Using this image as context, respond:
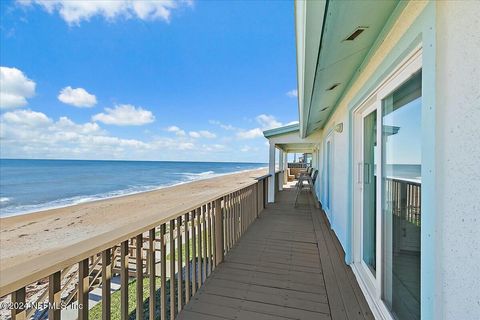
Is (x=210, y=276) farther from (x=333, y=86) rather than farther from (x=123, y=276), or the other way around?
(x=333, y=86)

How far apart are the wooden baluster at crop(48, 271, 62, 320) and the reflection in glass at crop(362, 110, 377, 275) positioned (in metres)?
2.50

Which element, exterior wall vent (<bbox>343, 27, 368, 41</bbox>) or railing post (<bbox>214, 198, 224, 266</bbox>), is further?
railing post (<bbox>214, 198, 224, 266</bbox>)

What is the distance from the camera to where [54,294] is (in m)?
0.92

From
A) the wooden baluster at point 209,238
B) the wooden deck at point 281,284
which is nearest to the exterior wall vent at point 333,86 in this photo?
the wooden baluster at point 209,238

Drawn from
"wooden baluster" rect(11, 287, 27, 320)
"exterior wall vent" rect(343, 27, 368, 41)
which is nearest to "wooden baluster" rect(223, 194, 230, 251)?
"exterior wall vent" rect(343, 27, 368, 41)

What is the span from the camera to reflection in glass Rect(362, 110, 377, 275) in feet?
7.66

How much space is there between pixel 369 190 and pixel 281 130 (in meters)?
5.05

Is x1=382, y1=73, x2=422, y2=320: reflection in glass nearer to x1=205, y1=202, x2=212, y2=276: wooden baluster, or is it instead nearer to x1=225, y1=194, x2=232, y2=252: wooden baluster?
x1=205, y1=202, x2=212, y2=276: wooden baluster

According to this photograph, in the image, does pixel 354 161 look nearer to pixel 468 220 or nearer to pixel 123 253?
pixel 468 220

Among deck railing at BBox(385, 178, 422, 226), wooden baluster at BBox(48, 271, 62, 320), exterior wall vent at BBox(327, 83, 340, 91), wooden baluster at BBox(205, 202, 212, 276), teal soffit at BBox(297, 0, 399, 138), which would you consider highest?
exterior wall vent at BBox(327, 83, 340, 91)

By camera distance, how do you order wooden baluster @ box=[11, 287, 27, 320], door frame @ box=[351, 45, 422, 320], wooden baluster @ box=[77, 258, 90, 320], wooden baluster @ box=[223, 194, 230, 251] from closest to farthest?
wooden baluster @ box=[11, 287, 27, 320], wooden baluster @ box=[77, 258, 90, 320], door frame @ box=[351, 45, 422, 320], wooden baluster @ box=[223, 194, 230, 251]

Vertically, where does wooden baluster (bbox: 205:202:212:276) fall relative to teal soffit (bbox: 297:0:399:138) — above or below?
below

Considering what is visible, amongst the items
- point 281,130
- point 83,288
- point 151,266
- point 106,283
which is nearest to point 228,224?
point 151,266

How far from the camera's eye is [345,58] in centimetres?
216
